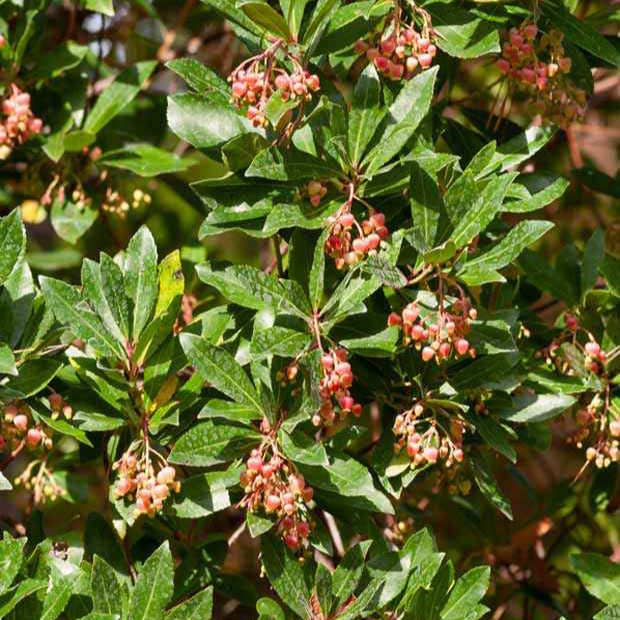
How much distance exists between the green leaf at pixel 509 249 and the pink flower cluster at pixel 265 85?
323mm

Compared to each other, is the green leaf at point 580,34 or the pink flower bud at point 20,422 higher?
the green leaf at point 580,34

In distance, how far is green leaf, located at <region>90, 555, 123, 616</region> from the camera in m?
1.45

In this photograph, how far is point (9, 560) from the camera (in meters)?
Result: 1.41

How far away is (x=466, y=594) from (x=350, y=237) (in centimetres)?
53

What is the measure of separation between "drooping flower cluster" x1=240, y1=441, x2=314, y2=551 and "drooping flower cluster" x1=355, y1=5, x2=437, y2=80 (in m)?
0.55

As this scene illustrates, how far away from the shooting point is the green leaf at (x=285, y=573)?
1.52 m

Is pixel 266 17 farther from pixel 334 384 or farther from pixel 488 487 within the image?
pixel 488 487

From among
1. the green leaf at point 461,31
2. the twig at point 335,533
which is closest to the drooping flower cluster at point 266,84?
the green leaf at point 461,31

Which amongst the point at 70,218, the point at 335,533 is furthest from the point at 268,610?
the point at 70,218

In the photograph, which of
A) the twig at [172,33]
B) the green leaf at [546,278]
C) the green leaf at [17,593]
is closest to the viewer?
the green leaf at [17,593]

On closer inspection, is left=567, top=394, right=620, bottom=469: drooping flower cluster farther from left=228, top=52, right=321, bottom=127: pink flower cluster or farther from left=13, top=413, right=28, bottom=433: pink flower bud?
left=13, top=413, right=28, bottom=433: pink flower bud

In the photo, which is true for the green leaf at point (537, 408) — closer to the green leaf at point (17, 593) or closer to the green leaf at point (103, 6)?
the green leaf at point (17, 593)

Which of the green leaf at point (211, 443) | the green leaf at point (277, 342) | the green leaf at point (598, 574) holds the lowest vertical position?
the green leaf at point (598, 574)

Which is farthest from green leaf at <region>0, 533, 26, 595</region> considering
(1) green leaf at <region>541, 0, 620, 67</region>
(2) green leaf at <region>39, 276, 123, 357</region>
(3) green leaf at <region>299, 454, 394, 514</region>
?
(1) green leaf at <region>541, 0, 620, 67</region>
